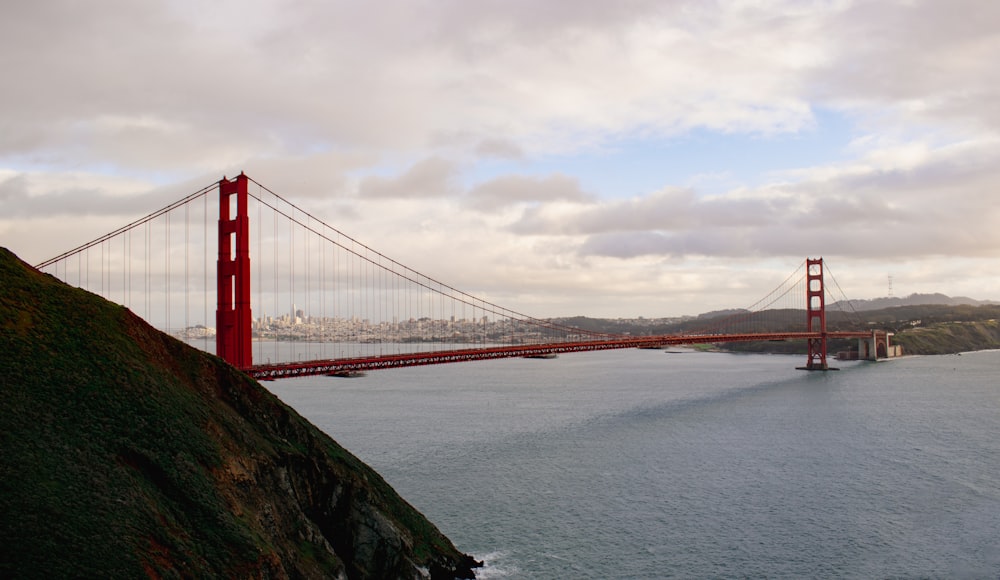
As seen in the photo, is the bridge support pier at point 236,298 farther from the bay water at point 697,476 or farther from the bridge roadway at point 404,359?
the bay water at point 697,476

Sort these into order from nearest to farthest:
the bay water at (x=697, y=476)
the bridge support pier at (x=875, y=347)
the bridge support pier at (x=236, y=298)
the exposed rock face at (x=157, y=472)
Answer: the exposed rock face at (x=157, y=472)
the bay water at (x=697, y=476)
the bridge support pier at (x=236, y=298)
the bridge support pier at (x=875, y=347)

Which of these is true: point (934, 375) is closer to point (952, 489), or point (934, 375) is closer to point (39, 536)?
point (952, 489)

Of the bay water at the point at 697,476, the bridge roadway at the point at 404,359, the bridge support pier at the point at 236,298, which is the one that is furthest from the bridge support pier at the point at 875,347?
the bridge support pier at the point at 236,298

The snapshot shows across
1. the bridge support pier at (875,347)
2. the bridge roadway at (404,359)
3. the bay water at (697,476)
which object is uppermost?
the bridge roadway at (404,359)

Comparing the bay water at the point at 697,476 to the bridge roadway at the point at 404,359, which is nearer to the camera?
the bay water at the point at 697,476

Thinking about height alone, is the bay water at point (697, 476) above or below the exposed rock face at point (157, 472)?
below
